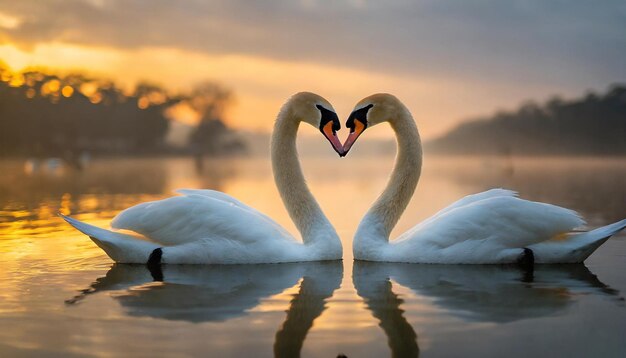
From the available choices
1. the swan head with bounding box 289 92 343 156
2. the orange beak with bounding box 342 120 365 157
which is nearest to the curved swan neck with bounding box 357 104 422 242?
the orange beak with bounding box 342 120 365 157

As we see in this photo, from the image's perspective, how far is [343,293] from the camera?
684cm

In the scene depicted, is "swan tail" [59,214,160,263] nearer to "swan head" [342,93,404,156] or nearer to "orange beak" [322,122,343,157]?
"orange beak" [322,122,343,157]

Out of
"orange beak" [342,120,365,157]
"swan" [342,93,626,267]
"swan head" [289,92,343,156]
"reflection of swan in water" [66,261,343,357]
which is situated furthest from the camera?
"swan head" [289,92,343,156]

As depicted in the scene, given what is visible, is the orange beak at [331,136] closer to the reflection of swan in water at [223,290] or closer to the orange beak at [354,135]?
the orange beak at [354,135]

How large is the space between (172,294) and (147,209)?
188 centimetres

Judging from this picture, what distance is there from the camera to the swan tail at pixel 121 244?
329 inches

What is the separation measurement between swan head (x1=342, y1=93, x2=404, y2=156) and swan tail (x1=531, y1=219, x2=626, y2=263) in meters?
2.16

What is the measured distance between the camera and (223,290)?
697 centimetres

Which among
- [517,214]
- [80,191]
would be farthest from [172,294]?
[80,191]

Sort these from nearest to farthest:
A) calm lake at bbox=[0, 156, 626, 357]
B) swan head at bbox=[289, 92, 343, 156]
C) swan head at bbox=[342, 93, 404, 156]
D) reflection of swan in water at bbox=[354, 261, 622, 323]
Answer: calm lake at bbox=[0, 156, 626, 357]
reflection of swan in water at bbox=[354, 261, 622, 323]
swan head at bbox=[289, 92, 343, 156]
swan head at bbox=[342, 93, 404, 156]

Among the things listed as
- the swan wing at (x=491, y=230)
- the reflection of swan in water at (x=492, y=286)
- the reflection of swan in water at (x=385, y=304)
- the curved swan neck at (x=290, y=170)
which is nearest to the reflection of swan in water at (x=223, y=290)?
the reflection of swan in water at (x=385, y=304)

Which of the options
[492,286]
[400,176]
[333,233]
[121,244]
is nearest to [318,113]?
[400,176]

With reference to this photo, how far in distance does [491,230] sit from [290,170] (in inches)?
93.8

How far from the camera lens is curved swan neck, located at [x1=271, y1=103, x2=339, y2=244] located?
29.8ft
